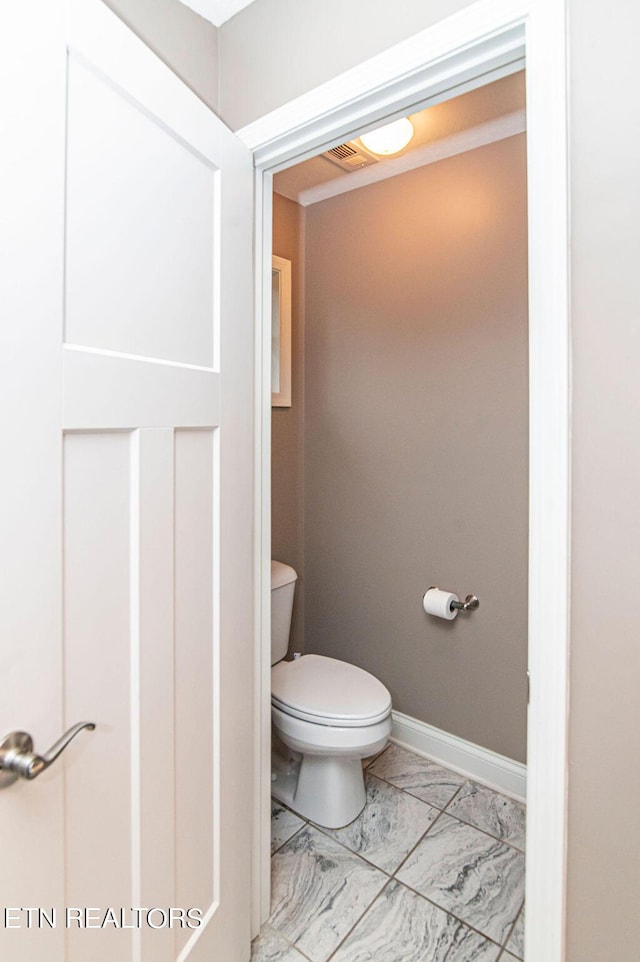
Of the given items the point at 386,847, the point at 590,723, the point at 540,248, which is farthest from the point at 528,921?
the point at 540,248

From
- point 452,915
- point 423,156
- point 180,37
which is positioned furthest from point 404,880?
point 423,156

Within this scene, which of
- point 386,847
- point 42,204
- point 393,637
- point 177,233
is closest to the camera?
point 42,204

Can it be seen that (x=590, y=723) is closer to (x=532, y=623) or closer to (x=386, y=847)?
(x=532, y=623)

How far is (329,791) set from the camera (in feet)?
6.02

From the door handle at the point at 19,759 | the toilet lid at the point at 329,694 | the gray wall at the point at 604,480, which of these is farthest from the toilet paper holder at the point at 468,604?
the door handle at the point at 19,759

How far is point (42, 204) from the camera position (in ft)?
2.37

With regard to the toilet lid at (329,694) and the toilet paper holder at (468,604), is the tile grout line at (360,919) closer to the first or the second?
the toilet lid at (329,694)

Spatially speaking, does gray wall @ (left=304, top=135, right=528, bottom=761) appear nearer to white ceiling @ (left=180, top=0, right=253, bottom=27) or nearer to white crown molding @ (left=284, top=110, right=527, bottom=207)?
white crown molding @ (left=284, top=110, right=527, bottom=207)

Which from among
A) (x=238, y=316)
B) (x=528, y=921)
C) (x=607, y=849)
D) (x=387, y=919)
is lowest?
(x=387, y=919)

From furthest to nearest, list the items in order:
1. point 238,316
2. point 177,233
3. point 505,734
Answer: point 505,734 < point 238,316 < point 177,233

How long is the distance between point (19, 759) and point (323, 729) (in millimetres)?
1197

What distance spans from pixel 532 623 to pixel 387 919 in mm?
1124

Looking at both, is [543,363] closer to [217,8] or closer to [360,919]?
[217,8]

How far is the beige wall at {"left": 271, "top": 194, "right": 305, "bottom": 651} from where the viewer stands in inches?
94.4
